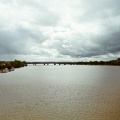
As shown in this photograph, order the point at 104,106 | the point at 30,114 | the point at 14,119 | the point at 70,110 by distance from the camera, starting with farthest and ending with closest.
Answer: the point at 104,106 → the point at 70,110 → the point at 30,114 → the point at 14,119

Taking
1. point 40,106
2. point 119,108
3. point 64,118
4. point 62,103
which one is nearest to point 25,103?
point 40,106

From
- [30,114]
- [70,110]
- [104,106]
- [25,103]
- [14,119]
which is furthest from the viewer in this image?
[25,103]

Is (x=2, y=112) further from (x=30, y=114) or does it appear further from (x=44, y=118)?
(x=44, y=118)

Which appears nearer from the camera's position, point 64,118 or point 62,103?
point 64,118

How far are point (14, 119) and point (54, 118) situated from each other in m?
4.28

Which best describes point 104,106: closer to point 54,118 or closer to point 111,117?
point 111,117

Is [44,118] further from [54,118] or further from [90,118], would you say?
[90,118]

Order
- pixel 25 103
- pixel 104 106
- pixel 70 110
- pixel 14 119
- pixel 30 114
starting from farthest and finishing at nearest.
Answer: pixel 25 103 < pixel 104 106 < pixel 70 110 < pixel 30 114 < pixel 14 119

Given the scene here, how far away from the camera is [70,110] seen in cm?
2973

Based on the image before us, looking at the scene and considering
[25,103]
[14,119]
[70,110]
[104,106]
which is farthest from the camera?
[25,103]

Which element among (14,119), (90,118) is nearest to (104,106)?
(90,118)

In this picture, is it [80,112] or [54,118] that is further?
[80,112]

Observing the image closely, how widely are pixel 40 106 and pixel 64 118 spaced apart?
23.3 ft

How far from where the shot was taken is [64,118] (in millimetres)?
25844
